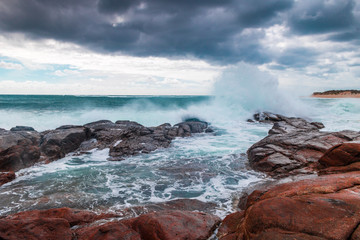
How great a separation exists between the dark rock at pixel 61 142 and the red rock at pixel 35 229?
6.82 metres

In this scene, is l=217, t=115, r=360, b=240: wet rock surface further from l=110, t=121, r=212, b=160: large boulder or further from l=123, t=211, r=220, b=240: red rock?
l=110, t=121, r=212, b=160: large boulder

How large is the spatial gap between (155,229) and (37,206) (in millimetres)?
3607

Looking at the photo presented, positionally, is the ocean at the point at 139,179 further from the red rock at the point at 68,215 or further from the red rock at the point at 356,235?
the red rock at the point at 356,235

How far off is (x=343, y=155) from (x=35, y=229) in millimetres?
6635

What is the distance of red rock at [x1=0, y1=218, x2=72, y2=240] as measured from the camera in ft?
9.94

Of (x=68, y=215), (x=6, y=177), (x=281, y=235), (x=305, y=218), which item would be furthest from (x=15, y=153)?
(x=305, y=218)

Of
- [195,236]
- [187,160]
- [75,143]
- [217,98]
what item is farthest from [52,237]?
[217,98]

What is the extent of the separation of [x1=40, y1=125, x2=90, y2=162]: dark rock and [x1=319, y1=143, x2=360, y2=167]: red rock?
1023cm

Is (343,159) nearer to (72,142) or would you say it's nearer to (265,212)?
(265,212)

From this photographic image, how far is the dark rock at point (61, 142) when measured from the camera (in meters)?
9.64

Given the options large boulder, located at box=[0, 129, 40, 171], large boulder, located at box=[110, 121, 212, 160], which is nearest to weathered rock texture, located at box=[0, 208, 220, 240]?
large boulder, located at box=[0, 129, 40, 171]

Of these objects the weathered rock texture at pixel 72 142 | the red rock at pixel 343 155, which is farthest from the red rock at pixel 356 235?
the weathered rock texture at pixel 72 142

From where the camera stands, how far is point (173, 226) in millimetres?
3336

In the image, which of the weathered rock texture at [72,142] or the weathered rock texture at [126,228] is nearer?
the weathered rock texture at [126,228]
